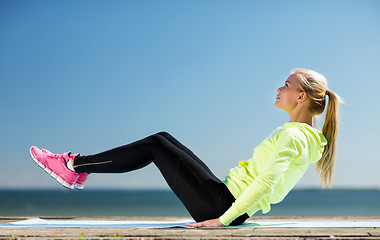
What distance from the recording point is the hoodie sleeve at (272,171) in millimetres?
2908

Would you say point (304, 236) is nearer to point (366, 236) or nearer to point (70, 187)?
point (366, 236)

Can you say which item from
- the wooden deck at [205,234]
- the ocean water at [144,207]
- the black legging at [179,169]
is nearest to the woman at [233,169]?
the black legging at [179,169]

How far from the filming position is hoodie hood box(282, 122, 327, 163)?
3086mm

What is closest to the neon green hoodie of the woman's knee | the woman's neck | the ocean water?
the woman's neck

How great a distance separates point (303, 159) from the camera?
121 inches

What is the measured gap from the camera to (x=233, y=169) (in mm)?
Answer: 3320

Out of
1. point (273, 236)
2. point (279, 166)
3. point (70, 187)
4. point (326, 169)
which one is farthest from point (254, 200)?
point (70, 187)

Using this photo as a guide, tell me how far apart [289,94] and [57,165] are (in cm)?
173

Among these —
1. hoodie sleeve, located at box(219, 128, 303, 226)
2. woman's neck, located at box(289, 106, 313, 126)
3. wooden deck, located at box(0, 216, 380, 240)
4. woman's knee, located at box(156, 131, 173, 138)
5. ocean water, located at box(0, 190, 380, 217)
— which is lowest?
wooden deck, located at box(0, 216, 380, 240)

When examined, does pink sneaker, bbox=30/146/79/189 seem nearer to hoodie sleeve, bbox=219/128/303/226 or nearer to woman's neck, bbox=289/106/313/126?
hoodie sleeve, bbox=219/128/303/226

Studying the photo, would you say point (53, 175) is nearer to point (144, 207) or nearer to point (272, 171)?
point (272, 171)

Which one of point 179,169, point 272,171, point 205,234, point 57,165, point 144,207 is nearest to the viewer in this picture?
point 205,234

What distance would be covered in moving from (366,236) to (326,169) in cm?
91

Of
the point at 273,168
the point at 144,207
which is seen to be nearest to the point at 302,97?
the point at 273,168
